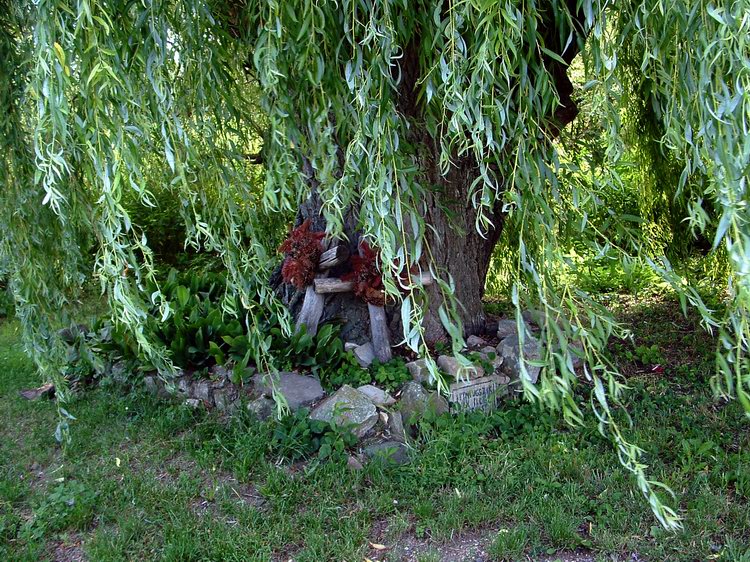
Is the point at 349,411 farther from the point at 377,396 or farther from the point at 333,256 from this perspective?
the point at 333,256

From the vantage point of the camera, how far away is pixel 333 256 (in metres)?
4.10

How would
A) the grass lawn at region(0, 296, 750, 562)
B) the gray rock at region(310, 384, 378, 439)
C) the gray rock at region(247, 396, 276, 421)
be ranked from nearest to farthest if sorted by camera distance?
1. the grass lawn at region(0, 296, 750, 562)
2. the gray rock at region(310, 384, 378, 439)
3. the gray rock at region(247, 396, 276, 421)

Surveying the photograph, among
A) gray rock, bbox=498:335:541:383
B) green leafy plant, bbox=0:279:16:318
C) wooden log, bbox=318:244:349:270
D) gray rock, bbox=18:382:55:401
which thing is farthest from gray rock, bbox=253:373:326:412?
green leafy plant, bbox=0:279:16:318

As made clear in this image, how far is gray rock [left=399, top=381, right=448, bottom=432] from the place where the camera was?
3.75 metres

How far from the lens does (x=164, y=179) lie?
3.06 m

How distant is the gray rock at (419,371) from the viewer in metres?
3.97

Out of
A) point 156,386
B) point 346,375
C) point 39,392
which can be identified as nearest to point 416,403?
point 346,375

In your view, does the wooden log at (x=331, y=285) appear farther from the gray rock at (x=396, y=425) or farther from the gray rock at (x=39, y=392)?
the gray rock at (x=39, y=392)

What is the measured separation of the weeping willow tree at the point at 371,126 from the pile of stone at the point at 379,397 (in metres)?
0.88

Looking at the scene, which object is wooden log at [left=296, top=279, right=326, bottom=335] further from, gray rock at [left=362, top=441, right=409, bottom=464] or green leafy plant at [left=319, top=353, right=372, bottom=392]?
gray rock at [left=362, top=441, right=409, bottom=464]

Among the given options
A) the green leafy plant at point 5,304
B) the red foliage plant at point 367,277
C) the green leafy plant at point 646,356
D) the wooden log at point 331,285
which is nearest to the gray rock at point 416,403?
the red foliage plant at point 367,277

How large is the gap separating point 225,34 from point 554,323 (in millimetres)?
1644

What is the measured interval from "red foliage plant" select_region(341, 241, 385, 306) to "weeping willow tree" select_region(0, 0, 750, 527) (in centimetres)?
110

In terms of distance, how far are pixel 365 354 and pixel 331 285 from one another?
467 mm
